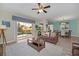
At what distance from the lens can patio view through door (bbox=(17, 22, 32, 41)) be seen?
176 cm

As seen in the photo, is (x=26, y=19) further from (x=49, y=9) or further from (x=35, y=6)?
(x=49, y=9)

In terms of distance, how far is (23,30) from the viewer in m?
1.76

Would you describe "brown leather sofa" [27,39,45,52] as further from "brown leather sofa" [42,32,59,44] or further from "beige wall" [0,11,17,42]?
"beige wall" [0,11,17,42]

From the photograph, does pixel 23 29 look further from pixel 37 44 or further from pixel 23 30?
pixel 37 44

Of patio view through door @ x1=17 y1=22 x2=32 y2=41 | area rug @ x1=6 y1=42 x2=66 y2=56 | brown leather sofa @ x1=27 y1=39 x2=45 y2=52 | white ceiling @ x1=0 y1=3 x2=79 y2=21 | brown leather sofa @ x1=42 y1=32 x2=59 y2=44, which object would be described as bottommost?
area rug @ x1=6 y1=42 x2=66 y2=56

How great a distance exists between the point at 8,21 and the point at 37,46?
1.89 feet

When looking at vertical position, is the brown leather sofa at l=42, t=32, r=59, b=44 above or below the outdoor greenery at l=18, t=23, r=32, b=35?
below

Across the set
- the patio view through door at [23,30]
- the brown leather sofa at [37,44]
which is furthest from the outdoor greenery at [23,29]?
the brown leather sofa at [37,44]

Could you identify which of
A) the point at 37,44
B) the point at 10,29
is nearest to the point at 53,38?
the point at 37,44

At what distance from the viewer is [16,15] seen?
1723mm

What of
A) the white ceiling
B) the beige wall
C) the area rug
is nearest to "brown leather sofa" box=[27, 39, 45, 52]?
the area rug

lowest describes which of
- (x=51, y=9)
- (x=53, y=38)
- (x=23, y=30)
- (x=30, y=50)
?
(x=30, y=50)

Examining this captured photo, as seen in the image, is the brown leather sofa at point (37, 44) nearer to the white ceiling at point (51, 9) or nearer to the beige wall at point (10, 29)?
the beige wall at point (10, 29)

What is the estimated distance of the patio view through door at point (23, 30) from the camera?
1765 millimetres
